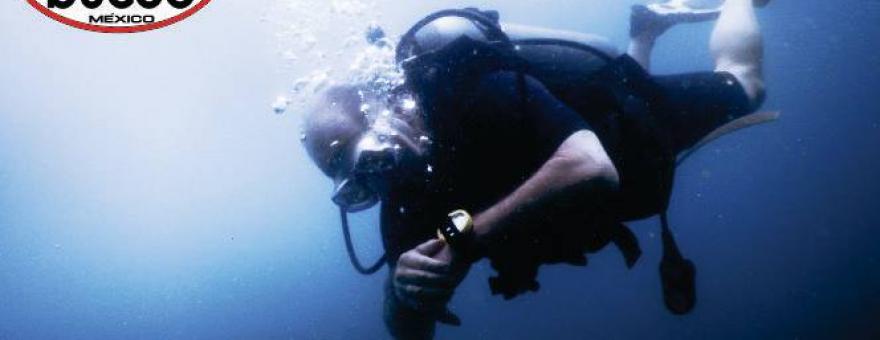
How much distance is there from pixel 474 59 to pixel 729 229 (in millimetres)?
72208

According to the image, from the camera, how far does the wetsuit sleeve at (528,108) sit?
6.42 ft

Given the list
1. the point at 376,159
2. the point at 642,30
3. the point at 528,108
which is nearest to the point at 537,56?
the point at 528,108

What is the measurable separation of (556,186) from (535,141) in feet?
1.06

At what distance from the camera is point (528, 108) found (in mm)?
1983

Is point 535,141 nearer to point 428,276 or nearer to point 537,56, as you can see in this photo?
point 537,56

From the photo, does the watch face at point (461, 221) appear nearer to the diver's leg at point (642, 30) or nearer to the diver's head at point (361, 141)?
the diver's head at point (361, 141)

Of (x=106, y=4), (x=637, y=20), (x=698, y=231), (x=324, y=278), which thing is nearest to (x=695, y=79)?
(x=637, y=20)

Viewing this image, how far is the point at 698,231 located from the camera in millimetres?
65562

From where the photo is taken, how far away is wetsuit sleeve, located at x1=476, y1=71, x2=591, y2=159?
196 cm

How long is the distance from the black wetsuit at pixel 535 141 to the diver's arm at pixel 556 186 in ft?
0.12

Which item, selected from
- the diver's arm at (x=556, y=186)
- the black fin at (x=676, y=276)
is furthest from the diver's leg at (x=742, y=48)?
the diver's arm at (x=556, y=186)

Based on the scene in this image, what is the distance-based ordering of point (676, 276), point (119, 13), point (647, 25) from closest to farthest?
point (676, 276)
point (119, 13)
point (647, 25)

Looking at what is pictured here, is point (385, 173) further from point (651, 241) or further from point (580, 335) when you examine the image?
point (651, 241)

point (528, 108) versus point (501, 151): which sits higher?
point (528, 108)
